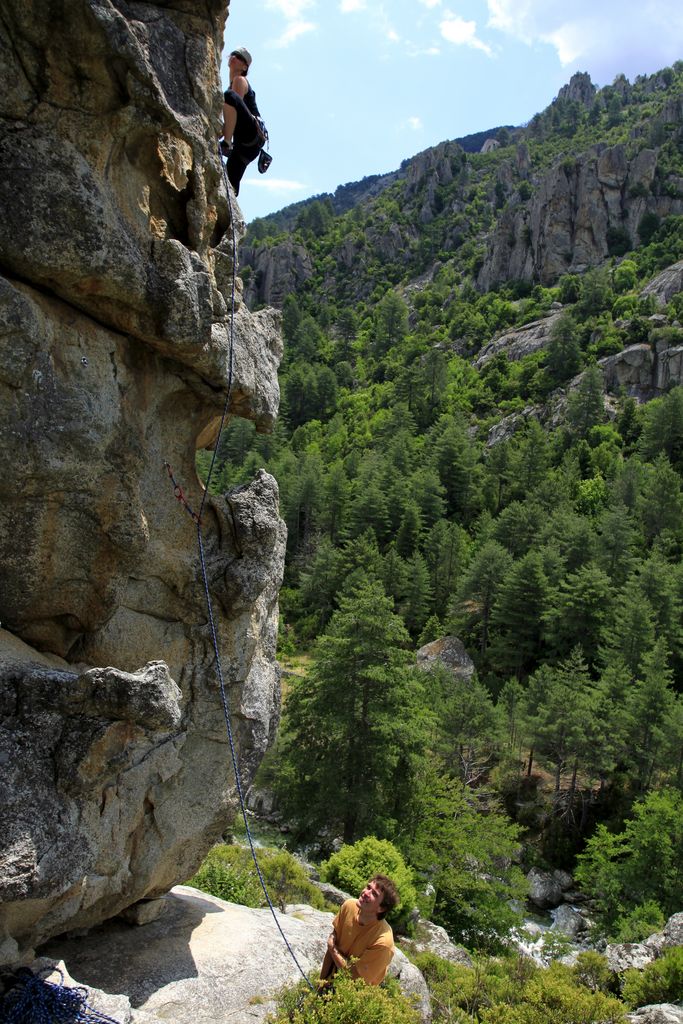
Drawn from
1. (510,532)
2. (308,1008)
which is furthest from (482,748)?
(308,1008)

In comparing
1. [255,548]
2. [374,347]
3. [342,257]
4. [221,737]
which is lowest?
[221,737]

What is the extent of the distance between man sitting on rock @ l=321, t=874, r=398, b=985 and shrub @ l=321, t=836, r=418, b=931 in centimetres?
1162

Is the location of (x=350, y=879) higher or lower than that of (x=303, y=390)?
lower

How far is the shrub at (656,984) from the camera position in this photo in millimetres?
15164

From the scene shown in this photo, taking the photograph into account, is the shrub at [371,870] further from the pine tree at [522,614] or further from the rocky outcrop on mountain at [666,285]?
the rocky outcrop on mountain at [666,285]

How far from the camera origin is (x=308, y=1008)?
640 cm

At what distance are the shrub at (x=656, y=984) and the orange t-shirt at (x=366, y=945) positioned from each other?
1173 cm

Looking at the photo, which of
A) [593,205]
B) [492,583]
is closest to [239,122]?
[492,583]

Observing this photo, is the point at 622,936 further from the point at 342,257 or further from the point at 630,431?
the point at 342,257

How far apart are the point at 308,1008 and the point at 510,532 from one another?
49914 millimetres

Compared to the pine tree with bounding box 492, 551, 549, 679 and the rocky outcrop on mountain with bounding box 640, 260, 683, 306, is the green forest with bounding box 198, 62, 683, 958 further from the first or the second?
the rocky outcrop on mountain with bounding box 640, 260, 683, 306

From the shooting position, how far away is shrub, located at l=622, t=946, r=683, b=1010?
1516cm

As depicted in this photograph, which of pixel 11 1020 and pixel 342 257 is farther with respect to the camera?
pixel 342 257

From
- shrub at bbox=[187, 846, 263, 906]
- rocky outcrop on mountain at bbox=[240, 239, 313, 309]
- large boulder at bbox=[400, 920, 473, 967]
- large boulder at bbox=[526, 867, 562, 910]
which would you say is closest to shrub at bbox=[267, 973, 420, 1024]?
shrub at bbox=[187, 846, 263, 906]
